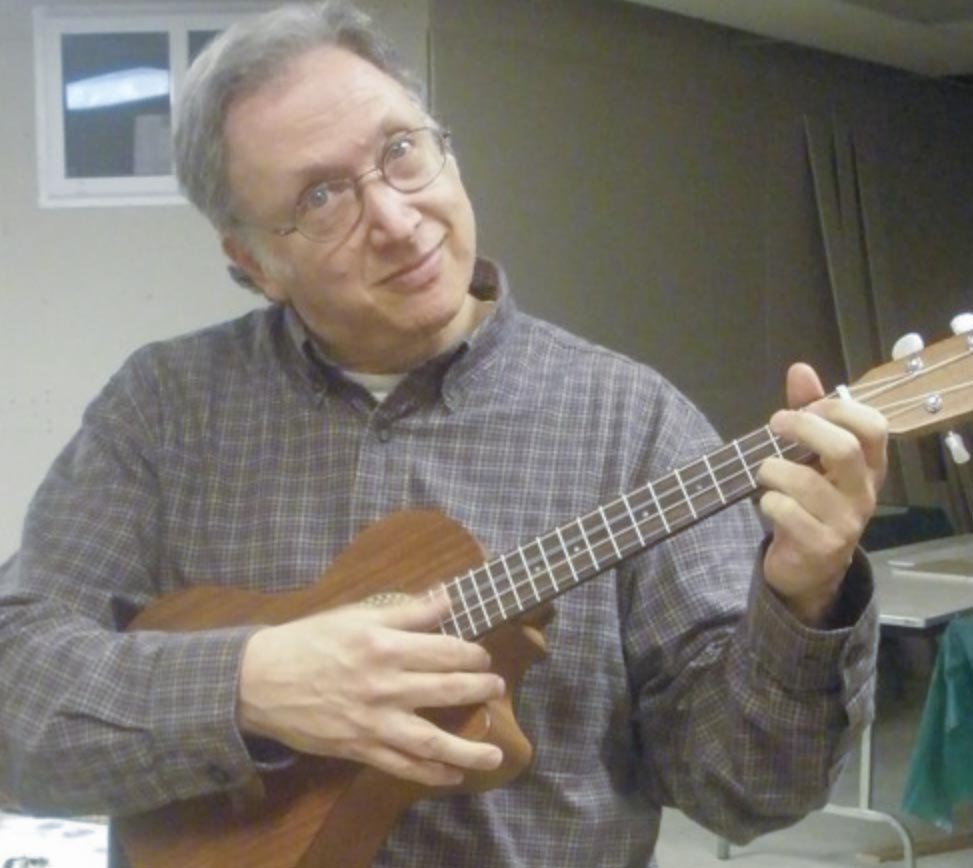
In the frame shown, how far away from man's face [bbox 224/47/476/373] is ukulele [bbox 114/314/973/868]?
0.21 m

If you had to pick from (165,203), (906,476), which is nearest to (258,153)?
(165,203)

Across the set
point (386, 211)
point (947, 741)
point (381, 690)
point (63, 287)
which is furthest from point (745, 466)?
point (63, 287)

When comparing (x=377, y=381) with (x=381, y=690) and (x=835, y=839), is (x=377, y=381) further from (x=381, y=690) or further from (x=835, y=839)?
(x=835, y=839)

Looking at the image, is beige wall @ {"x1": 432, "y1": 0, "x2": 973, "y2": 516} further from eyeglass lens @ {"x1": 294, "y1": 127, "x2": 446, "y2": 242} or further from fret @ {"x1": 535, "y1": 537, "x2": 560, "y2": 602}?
fret @ {"x1": 535, "y1": 537, "x2": 560, "y2": 602}

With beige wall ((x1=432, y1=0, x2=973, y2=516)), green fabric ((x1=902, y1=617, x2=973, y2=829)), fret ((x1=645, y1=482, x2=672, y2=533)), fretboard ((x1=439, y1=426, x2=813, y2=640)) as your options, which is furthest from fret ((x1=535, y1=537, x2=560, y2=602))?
beige wall ((x1=432, y1=0, x2=973, y2=516))

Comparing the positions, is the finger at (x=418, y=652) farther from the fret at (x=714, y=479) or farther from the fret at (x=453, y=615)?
the fret at (x=714, y=479)

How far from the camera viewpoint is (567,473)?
1.49 m

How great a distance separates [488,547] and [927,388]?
1.47 ft

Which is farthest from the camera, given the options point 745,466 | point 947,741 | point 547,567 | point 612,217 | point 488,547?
point 612,217

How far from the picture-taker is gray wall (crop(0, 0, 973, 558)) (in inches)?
176

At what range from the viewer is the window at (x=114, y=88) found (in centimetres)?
443

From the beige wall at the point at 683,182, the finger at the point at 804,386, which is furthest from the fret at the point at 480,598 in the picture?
the beige wall at the point at 683,182

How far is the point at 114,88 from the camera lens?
175 inches

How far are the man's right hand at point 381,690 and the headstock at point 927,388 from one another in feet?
1.27
